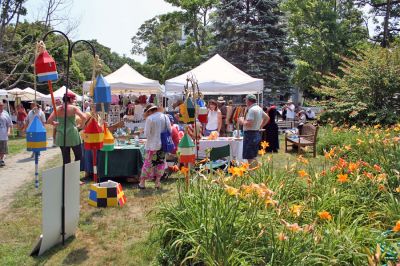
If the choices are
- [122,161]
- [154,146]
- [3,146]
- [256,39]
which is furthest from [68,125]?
[256,39]

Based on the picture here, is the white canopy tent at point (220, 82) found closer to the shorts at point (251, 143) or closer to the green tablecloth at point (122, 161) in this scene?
the green tablecloth at point (122, 161)

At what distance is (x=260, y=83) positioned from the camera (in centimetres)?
1099

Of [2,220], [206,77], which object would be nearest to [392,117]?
[206,77]

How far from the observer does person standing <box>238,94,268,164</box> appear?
704 centimetres

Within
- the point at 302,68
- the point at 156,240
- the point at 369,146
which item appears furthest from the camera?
the point at 302,68

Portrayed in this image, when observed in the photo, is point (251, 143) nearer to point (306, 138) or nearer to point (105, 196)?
point (105, 196)

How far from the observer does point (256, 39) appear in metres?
25.8

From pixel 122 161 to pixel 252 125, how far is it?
259cm

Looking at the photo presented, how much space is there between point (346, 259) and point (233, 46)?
24357 mm

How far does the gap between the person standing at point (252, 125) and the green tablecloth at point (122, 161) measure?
2.11 m

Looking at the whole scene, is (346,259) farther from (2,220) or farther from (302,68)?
(302,68)

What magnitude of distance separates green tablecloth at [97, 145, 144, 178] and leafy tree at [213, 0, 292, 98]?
18.6m

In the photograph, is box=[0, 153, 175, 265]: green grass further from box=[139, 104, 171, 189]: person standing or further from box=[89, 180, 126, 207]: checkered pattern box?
box=[139, 104, 171, 189]: person standing

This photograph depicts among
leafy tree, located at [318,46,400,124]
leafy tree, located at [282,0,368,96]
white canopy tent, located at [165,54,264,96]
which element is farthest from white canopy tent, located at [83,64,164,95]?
leafy tree, located at [282,0,368,96]
